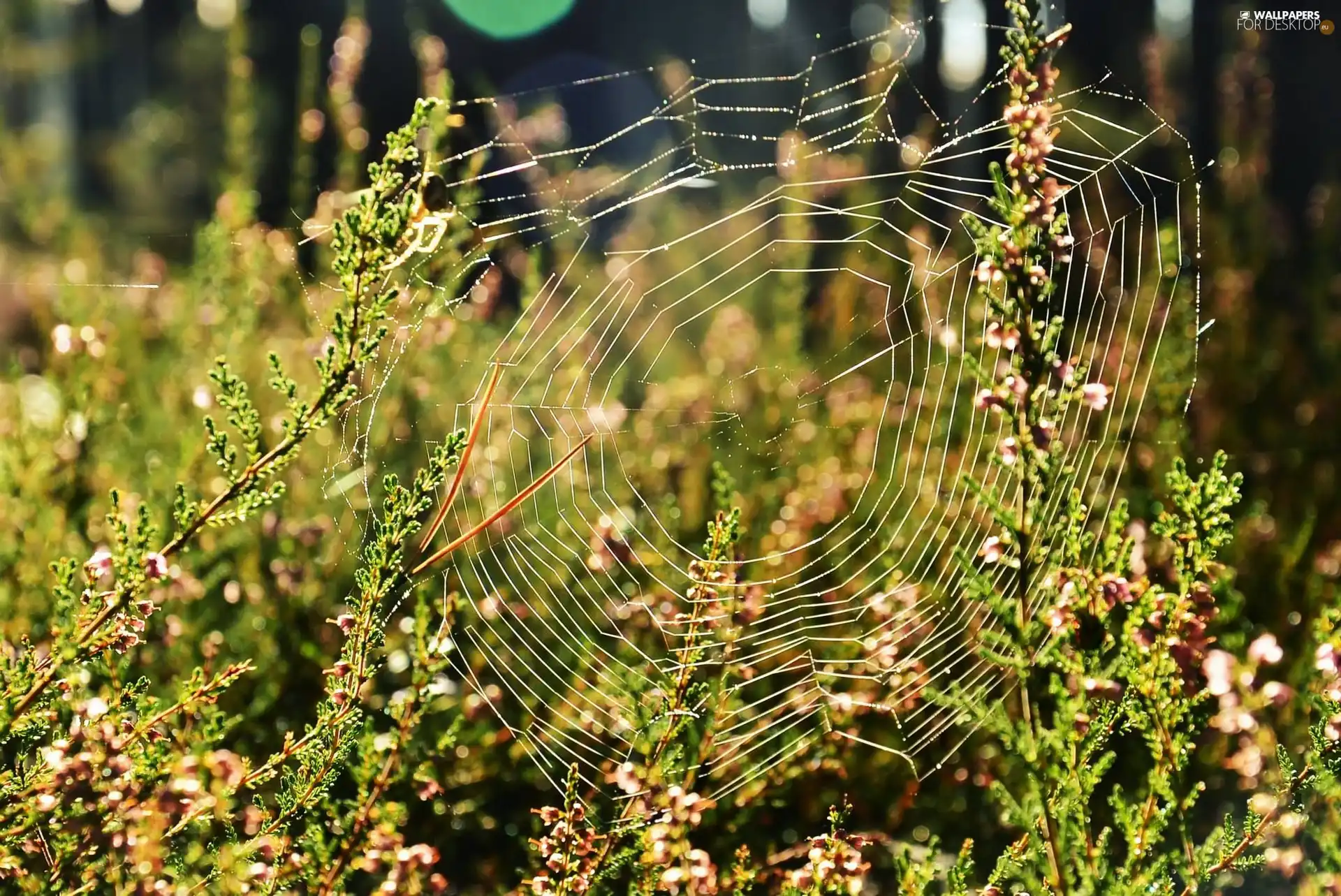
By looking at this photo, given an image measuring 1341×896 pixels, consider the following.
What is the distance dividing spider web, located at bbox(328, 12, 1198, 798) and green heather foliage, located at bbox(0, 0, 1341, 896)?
0.07m

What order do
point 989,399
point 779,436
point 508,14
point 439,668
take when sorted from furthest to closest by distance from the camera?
point 508,14 < point 779,436 < point 439,668 < point 989,399

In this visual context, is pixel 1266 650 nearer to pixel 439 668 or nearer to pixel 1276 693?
pixel 1276 693

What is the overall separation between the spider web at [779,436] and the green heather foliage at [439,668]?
68 millimetres

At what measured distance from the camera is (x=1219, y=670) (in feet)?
4.86

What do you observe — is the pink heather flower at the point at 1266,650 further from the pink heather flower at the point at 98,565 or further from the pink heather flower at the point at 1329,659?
the pink heather flower at the point at 98,565

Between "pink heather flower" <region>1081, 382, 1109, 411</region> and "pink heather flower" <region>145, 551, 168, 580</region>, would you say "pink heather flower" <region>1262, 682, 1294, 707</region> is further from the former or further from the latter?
"pink heather flower" <region>145, 551, 168, 580</region>

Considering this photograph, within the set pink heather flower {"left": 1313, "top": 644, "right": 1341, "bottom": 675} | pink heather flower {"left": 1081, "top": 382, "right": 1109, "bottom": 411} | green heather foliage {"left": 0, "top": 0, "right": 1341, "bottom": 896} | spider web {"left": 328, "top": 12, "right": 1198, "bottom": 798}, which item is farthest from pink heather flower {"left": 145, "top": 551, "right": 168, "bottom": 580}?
pink heather flower {"left": 1313, "top": 644, "right": 1341, "bottom": 675}

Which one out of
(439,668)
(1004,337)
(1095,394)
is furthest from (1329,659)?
(439,668)

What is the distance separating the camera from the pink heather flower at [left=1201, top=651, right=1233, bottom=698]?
4.78 feet

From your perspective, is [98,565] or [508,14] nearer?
[98,565]

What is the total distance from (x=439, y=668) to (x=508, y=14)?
9.90 metres

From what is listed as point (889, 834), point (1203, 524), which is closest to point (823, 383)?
point (889, 834)

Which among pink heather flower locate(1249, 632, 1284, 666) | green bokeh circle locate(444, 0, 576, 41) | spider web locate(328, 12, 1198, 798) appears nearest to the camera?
pink heather flower locate(1249, 632, 1284, 666)

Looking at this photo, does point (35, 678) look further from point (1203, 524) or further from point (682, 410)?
point (682, 410)
